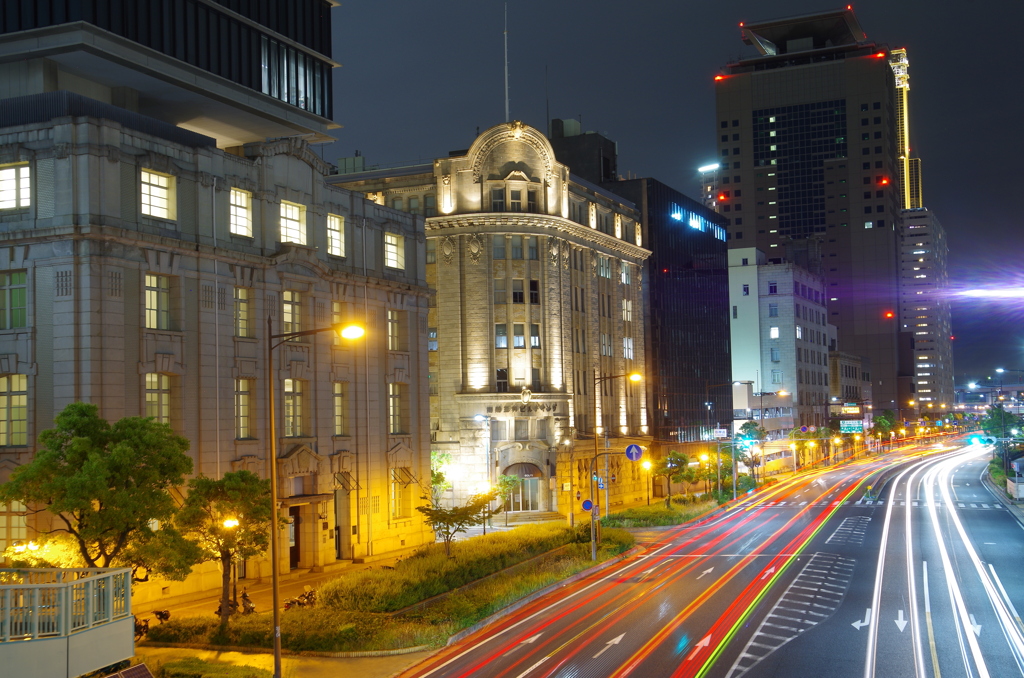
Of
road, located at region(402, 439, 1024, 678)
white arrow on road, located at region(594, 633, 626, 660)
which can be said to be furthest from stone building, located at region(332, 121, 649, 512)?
white arrow on road, located at region(594, 633, 626, 660)

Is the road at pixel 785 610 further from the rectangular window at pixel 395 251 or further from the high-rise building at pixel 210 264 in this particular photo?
the rectangular window at pixel 395 251

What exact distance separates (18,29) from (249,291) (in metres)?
15.0

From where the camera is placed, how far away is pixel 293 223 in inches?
1953

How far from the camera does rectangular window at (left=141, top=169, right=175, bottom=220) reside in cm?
4088

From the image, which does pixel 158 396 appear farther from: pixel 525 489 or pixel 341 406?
pixel 525 489

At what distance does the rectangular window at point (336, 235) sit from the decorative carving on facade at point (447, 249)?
2526cm

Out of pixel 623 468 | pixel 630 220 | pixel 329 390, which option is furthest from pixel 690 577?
pixel 630 220

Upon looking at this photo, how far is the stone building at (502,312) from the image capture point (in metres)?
76.4

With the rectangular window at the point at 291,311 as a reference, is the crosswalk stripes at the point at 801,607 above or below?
below

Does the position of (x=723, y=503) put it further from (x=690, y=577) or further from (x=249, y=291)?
(x=249, y=291)

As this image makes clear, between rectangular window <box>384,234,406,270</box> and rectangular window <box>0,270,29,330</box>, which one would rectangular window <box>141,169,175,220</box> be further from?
rectangular window <box>384,234,406,270</box>

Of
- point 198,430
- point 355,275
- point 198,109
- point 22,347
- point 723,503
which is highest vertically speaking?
point 198,109

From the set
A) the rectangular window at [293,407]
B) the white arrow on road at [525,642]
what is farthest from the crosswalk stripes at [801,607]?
the rectangular window at [293,407]

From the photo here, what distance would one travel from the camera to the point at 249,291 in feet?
151
